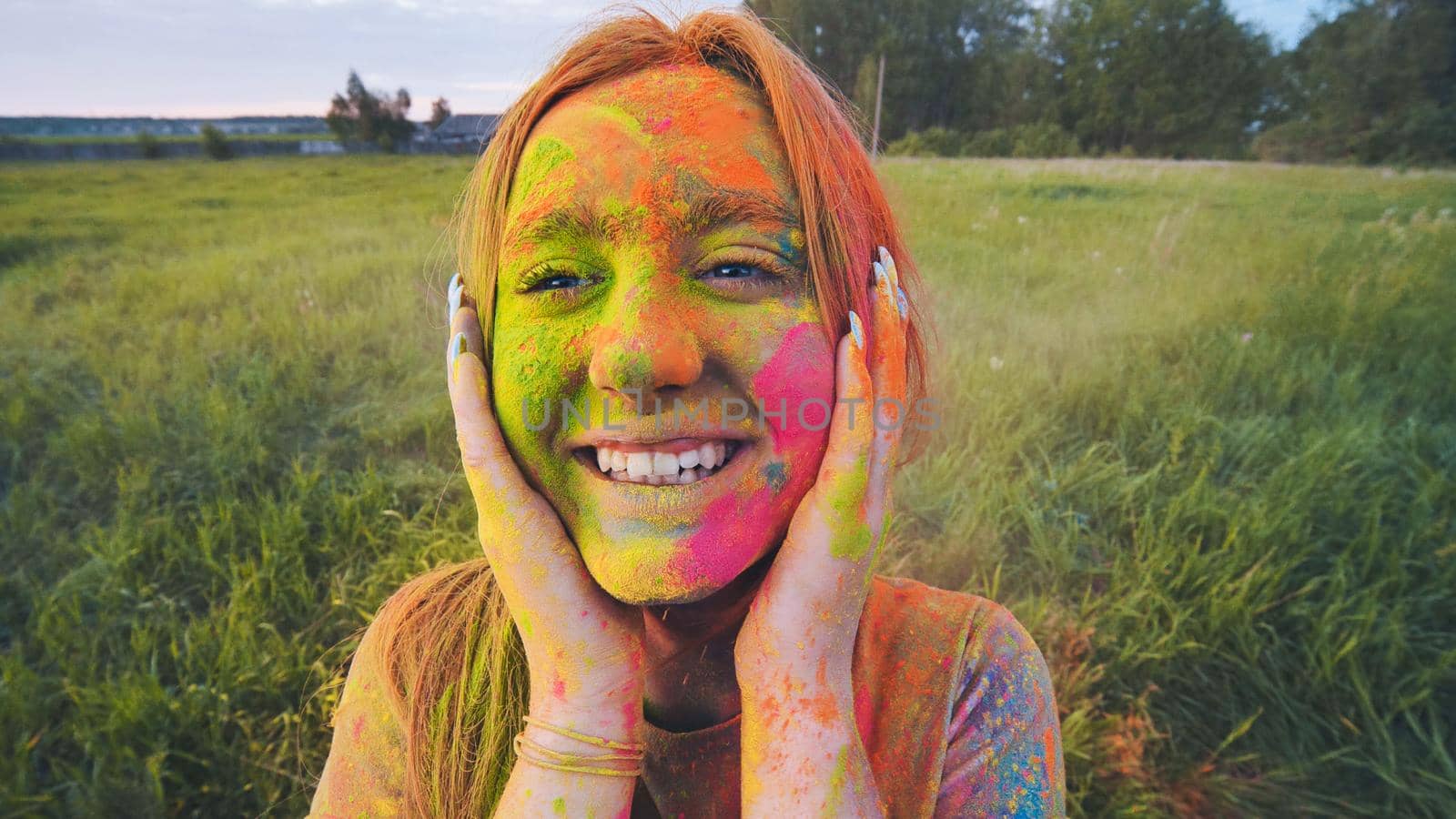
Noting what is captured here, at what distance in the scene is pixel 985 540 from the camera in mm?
2387

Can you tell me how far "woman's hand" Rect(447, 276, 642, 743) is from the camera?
958 mm

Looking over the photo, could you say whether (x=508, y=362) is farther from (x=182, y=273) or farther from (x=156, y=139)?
(x=156, y=139)

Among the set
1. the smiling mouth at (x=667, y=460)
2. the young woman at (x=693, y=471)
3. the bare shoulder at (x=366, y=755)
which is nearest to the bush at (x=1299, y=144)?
the young woman at (x=693, y=471)

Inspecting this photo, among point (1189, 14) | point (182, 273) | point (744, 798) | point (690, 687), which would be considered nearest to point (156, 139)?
point (182, 273)

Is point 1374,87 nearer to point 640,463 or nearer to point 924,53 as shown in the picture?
point 924,53

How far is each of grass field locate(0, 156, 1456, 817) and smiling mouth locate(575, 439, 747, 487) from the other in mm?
927

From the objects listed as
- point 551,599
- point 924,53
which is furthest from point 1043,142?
point 551,599

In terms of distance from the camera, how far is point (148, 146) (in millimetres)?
3074

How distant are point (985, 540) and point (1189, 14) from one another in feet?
11.5

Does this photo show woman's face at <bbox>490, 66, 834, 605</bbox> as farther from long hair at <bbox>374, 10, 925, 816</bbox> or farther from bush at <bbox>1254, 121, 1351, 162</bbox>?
bush at <bbox>1254, 121, 1351, 162</bbox>

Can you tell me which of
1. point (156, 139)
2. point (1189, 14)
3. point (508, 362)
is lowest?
point (508, 362)

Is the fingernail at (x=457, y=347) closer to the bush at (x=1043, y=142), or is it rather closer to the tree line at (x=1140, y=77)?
the tree line at (x=1140, y=77)

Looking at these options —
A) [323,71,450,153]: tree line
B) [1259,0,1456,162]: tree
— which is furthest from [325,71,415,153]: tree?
[1259,0,1456,162]: tree

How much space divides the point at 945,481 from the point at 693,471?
193cm
